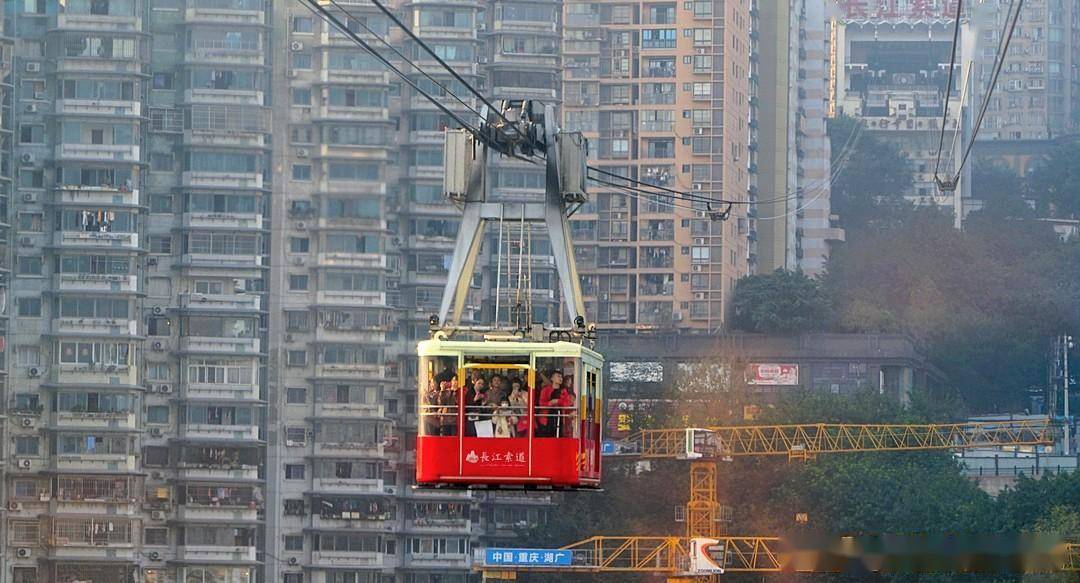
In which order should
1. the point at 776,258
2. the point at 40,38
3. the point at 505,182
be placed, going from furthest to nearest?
the point at 776,258
the point at 505,182
the point at 40,38

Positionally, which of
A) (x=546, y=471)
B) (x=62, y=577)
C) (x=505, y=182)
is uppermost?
(x=505, y=182)

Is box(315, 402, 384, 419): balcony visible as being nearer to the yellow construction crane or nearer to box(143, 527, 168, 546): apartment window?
box(143, 527, 168, 546): apartment window

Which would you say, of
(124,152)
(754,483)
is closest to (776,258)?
(754,483)

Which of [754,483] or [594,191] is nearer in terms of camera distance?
[754,483]

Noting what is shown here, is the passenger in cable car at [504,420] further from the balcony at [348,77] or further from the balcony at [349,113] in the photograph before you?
the balcony at [348,77]

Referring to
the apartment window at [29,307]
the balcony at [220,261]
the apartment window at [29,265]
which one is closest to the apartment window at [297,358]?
the balcony at [220,261]

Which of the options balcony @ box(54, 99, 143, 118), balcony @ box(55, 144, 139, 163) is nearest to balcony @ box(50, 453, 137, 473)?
balcony @ box(55, 144, 139, 163)

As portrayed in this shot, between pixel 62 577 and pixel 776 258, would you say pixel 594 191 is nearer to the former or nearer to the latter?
pixel 776 258
